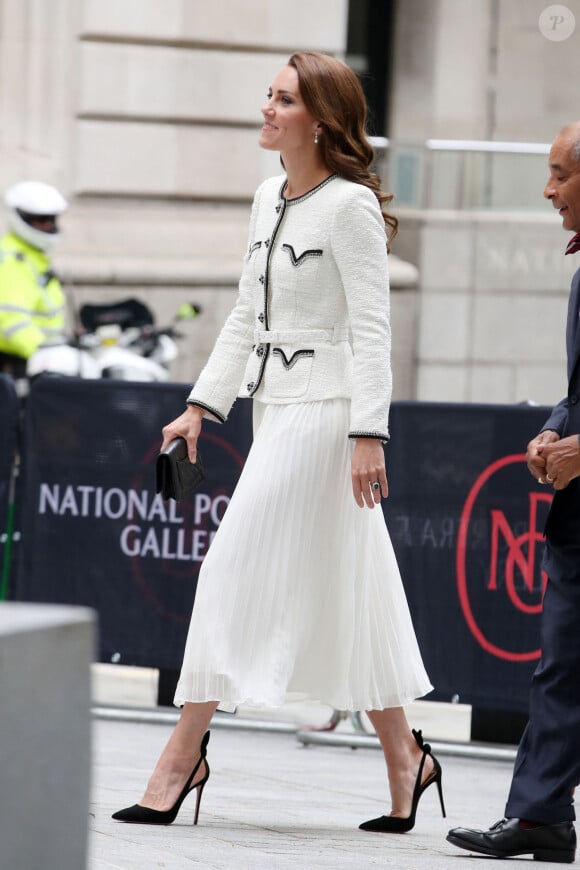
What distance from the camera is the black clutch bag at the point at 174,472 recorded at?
4.74 metres

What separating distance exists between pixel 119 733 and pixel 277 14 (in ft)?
30.7

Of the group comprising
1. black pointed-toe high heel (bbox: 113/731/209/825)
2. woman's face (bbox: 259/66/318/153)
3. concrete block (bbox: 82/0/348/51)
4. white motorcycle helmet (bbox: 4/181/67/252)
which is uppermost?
concrete block (bbox: 82/0/348/51)

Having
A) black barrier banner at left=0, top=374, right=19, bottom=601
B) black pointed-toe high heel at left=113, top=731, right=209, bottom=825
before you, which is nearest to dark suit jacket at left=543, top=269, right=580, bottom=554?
black pointed-toe high heel at left=113, top=731, right=209, bottom=825

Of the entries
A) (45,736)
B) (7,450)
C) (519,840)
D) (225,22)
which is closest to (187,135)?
(225,22)

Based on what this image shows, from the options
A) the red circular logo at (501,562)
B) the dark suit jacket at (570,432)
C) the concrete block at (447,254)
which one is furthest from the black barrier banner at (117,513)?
the concrete block at (447,254)

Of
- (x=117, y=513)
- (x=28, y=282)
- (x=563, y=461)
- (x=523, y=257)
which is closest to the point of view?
(x=563, y=461)

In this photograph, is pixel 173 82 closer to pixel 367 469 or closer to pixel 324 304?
pixel 324 304

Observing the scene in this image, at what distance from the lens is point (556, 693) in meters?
4.36

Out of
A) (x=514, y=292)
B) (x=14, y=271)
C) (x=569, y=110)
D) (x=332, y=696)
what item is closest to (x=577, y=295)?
(x=332, y=696)

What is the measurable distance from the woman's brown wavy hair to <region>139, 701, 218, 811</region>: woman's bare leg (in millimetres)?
1452

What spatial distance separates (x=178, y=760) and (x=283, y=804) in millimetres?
806

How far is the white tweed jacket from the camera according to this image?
4.59m

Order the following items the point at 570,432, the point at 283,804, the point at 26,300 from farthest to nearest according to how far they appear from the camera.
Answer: the point at 26,300, the point at 283,804, the point at 570,432

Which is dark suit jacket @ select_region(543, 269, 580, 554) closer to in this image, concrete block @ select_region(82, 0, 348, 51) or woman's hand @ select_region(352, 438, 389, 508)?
woman's hand @ select_region(352, 438, 389, 508)
